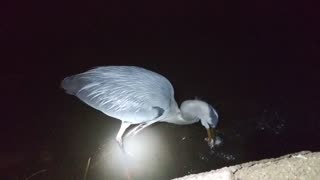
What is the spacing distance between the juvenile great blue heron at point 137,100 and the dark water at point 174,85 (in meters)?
0.12

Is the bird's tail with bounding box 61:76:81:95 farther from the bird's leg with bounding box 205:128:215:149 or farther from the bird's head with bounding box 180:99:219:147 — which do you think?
the bird's leg with bounding box 205:128:215:149

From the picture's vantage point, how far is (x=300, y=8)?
151 inches

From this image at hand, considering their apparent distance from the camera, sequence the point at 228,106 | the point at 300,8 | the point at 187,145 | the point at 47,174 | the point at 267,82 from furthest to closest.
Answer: the point at 300,8 < the point at 267,82 < the point at 228,106 < the point at 187,145 < the point at 47,174

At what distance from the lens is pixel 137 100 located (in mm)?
2559

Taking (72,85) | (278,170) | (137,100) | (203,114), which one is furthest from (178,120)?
(278,170)

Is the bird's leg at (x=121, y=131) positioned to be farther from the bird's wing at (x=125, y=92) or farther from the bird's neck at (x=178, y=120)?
the bird's neck at (x=178, y=120)

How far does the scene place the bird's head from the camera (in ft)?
8.53

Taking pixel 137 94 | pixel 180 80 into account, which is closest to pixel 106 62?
pixel 180 80

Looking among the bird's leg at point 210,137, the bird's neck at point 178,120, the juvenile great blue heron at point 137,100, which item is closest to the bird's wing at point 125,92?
the juvenile great blue heron at point 137,100

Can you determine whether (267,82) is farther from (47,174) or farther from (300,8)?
(47,174)

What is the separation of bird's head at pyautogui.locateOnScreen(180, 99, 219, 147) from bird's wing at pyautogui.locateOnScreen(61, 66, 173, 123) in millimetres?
125

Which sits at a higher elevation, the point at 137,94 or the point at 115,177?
the point at 137,94

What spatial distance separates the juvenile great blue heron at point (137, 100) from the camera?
2.55 metres

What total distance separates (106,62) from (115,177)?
1.14 metres
